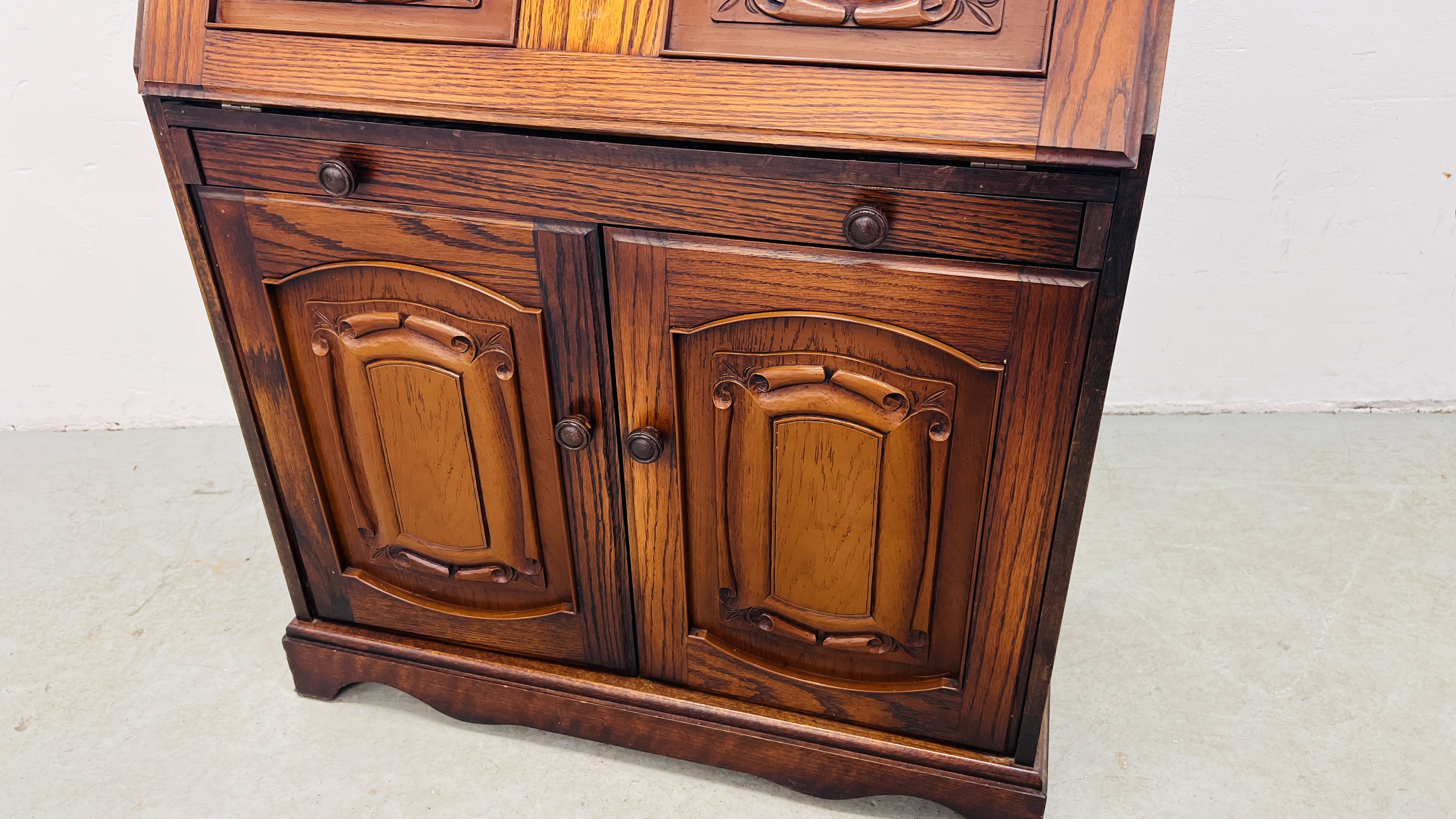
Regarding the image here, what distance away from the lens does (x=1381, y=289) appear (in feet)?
7.54

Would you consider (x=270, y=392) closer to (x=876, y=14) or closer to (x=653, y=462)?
(x=653, y=462)

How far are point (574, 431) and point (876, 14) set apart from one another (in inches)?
23.8

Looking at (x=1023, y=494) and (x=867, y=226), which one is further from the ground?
(x=867, y=226)

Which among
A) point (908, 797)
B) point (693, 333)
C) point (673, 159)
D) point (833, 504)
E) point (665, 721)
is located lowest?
point (908, 797)

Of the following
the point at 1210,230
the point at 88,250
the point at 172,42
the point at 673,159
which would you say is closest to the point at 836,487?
the point at 673,159

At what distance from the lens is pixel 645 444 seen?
4.00 ft

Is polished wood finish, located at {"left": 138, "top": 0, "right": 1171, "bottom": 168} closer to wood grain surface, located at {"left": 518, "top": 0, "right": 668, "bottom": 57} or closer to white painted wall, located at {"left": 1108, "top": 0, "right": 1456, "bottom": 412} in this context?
wood grain surface, located at {"left": 518, "top": 0, "right": 668, "bottom": 57}

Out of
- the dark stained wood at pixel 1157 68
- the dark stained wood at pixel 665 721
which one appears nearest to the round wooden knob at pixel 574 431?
the dark stained wood at pixel 665 721

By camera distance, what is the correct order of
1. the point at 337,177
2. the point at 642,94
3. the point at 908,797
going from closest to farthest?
the point at 642,94, the point at 337,177, the point at 908,797

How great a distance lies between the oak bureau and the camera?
3.24ft

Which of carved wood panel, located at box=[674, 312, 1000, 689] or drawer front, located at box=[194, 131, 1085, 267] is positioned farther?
carved wood panel, located at box=[674, 312, 1000, 689]

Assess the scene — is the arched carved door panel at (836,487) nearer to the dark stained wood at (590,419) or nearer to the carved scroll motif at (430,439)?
the dark stained wood at (590,419)

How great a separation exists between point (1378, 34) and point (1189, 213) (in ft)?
1.61

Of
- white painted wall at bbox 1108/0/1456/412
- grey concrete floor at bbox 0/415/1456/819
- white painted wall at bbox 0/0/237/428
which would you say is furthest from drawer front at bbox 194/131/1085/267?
white painted wall at bbox 1108/0/1456/412
